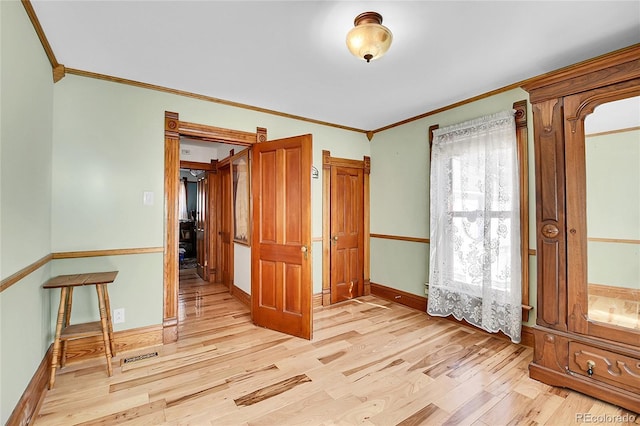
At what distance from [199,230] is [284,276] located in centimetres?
379

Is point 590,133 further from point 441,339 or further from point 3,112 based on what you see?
point 3,112

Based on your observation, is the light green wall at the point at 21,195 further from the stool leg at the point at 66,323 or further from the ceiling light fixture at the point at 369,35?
the ceiling light fixture at the point at 369,35

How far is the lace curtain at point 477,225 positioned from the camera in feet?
9.23

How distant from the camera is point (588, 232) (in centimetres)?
202

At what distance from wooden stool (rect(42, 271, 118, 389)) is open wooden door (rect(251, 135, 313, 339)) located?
144cm

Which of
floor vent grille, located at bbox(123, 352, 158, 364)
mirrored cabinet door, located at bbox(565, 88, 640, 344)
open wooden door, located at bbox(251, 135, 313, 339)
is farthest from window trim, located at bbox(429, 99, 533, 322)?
floor vent grille, located at bbox(123, 352, 158, 364)

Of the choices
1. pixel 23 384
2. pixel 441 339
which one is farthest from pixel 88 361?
pixel 441 339

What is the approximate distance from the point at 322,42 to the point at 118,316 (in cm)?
304

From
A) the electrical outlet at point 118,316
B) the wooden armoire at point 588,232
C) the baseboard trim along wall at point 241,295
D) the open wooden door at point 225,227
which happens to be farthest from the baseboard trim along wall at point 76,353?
the wooden armoire at point 588,232

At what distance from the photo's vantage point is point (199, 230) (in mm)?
6238

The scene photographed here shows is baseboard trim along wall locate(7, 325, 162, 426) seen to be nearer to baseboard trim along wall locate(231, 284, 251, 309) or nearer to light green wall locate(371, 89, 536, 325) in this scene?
baseboard trim along wall locate(231, 284, 251, 309)

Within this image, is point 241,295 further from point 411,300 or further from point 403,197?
point 403,197

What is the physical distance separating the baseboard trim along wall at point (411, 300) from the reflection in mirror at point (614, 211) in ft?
2.96

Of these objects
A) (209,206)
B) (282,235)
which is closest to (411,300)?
(282,235)
